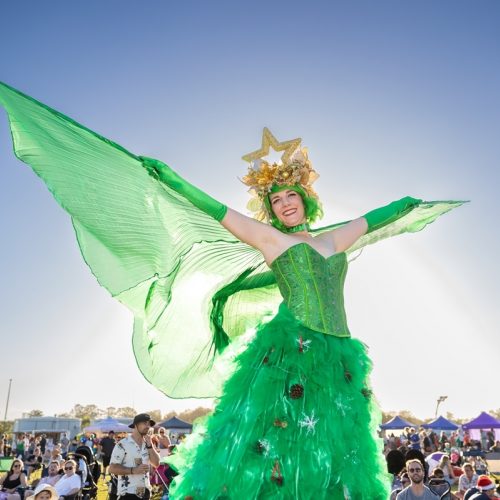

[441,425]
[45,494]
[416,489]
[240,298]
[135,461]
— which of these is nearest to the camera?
[240,298]

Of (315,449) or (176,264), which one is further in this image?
(176,264)

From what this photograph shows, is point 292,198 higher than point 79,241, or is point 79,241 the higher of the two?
point 292,198

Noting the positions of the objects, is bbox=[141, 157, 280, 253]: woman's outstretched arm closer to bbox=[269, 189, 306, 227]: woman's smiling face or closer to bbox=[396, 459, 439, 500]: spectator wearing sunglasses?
Answer: bbox=[269, 189, 306, 227]: woman's smiling face

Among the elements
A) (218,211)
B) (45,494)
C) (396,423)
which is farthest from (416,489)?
(396,423)

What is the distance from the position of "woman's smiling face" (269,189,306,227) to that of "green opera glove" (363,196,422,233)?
16.6 inches

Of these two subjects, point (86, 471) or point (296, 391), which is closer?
point (296, 391)

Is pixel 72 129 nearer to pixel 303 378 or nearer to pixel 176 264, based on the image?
pixel 176 264

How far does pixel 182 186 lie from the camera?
271 cm

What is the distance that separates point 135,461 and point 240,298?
8.21 feet

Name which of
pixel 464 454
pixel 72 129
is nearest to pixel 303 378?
pixel 72 129

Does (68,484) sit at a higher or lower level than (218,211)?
lower

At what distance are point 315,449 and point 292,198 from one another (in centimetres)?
157

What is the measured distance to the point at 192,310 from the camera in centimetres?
367

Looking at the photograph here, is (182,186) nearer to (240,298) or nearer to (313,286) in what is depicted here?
(313,286)
